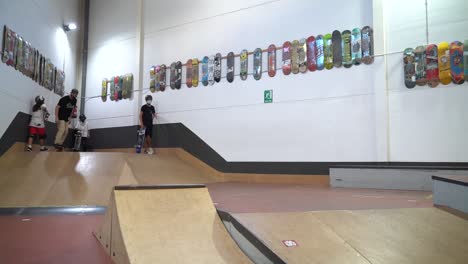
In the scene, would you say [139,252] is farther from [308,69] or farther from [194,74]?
[194,74]

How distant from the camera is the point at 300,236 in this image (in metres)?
2.02

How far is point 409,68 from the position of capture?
17.6 ft

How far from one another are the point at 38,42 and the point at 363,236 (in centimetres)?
770

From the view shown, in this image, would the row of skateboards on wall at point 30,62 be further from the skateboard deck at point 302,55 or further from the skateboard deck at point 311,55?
the skateboard deck at point 311,55

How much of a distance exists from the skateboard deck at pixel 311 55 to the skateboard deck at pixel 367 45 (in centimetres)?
90

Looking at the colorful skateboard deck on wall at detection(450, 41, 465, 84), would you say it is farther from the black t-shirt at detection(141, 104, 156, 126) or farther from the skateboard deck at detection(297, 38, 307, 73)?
the black t-shirt at detection(141, 104, 156, 126)

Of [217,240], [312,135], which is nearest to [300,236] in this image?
[217,240]

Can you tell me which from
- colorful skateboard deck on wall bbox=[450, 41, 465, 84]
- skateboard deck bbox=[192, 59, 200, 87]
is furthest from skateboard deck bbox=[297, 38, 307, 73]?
skateboard deck bbox=[192, 59, 200, 87]

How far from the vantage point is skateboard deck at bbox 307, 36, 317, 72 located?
6230 mm

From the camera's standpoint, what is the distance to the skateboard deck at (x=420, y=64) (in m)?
5.26

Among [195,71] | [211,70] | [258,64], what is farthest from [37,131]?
[258,64]

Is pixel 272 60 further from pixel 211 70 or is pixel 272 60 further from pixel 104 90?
pixel 104 90

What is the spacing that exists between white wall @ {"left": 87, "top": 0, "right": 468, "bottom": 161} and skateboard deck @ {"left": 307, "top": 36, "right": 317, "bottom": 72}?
158 mm

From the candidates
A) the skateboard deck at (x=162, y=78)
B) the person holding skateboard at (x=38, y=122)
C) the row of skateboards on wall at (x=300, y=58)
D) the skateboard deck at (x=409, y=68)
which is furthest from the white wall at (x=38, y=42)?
the skateboard deck at (x=409, y=68)
